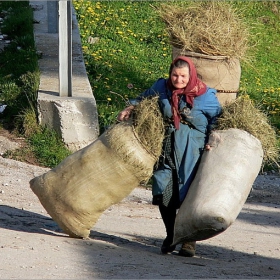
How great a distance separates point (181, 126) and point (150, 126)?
Answer: 0.85 ft

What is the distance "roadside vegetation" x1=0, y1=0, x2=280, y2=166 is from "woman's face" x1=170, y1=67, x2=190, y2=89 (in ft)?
12.7

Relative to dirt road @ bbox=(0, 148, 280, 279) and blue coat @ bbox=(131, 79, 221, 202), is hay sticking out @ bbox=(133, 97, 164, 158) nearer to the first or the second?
blue coat @ bbox=(131, 79, 221, 202)

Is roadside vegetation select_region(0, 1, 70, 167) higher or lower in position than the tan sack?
lower

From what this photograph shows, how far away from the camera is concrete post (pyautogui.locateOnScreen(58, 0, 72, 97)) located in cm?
924

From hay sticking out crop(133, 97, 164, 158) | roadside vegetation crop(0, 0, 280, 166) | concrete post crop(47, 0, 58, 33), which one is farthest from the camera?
concrete post crop(47, 0, 58, 33)

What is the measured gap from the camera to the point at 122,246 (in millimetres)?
6055

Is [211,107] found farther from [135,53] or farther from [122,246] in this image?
[135,53]

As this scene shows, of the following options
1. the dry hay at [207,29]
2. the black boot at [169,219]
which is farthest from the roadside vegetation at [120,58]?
the black boot at [169,219]

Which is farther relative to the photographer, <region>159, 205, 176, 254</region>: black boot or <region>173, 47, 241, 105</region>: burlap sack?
<region>173, 47, 241, 105</region>: burlap sack

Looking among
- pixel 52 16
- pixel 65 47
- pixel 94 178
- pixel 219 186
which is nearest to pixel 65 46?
pixel 65 47

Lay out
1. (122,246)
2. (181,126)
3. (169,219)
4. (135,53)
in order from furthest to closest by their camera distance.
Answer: (135,53) < (122,246) < (169,219) < (181,126)

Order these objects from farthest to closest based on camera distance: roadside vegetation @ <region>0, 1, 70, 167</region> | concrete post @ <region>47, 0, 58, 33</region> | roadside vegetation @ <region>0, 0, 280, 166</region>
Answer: concrete post @ <region>47, 0, 58, 33</region>
roadside vegetation @ <region>0, 0, 280, 166</region>
roadside vegetation @ <region>0, 1, 70, 167</region>

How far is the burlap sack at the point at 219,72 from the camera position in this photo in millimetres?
6707

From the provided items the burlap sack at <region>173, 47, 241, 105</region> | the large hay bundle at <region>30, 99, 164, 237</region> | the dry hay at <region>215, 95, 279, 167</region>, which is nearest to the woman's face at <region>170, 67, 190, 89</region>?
the large hay bundle at <region>30, 99, 164, 237</region>
